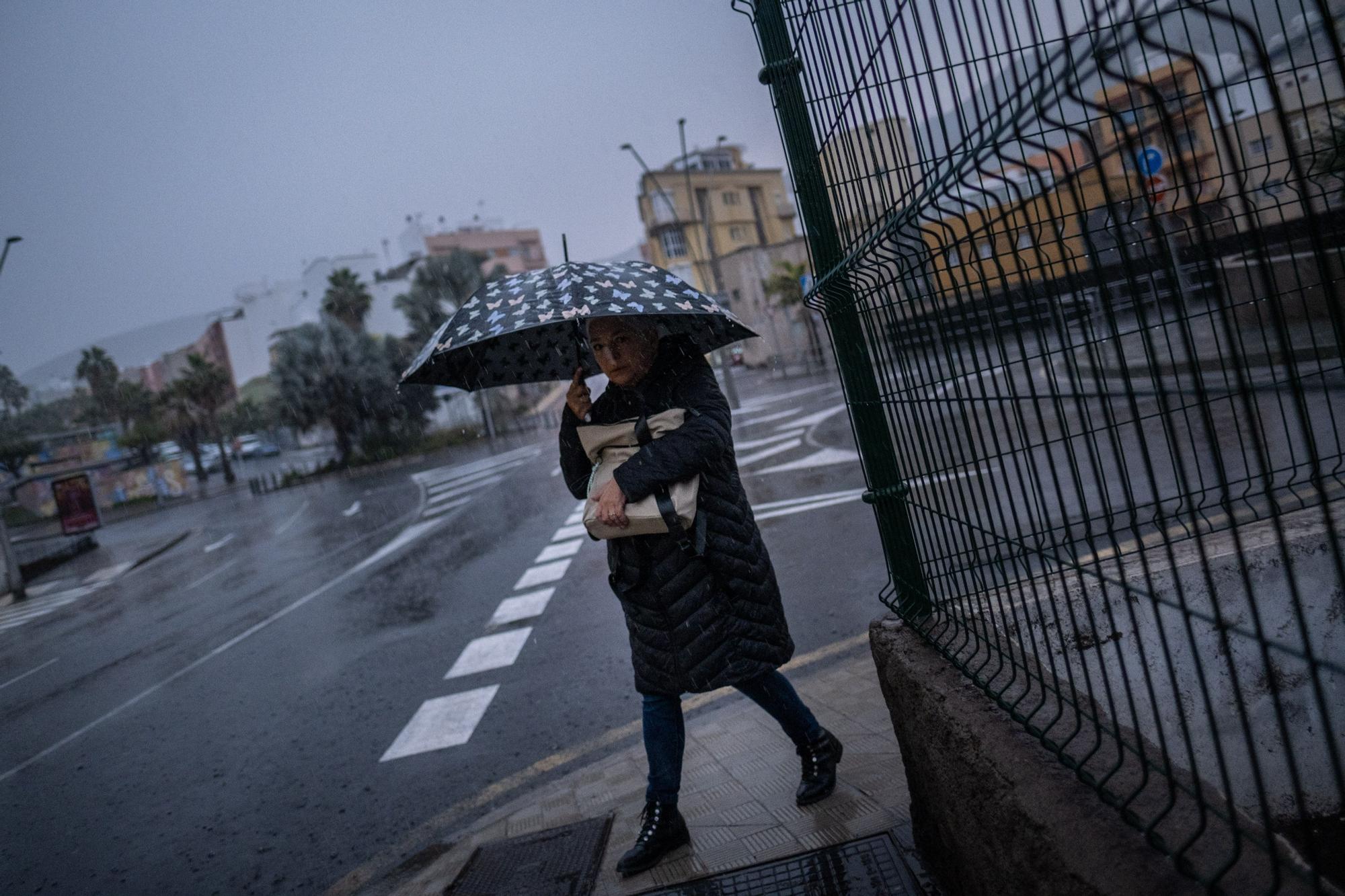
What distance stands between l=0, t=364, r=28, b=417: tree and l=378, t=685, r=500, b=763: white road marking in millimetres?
32062

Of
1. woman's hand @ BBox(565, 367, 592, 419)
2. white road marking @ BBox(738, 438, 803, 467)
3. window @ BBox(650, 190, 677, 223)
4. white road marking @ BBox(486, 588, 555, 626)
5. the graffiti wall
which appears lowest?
white road marking @ BBox(486, 588, 555, 626)

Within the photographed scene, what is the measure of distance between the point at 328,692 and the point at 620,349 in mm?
4609

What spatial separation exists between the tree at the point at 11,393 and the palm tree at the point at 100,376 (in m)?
23.7

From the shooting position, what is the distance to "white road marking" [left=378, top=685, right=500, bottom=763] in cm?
491

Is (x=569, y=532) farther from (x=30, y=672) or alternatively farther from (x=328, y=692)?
(x=30, y=672)

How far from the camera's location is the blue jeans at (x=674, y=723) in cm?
291

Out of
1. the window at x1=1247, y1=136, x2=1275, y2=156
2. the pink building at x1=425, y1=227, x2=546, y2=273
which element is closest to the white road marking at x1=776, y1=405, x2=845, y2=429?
the window at x1=1247, y1=136, x2=1275, y2=156

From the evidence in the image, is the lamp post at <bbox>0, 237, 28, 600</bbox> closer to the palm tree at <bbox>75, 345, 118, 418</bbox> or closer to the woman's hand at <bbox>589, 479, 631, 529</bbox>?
the woman's hand at <bbox>589, 479, 631, 529</bbox>

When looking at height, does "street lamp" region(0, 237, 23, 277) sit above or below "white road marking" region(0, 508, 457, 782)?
above

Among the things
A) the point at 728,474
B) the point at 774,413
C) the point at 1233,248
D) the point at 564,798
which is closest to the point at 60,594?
the point at 774,413

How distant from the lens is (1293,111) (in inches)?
101

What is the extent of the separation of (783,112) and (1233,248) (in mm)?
1550

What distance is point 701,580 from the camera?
9.17ft

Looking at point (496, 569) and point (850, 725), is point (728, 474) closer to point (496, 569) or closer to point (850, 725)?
point (850, 725)
